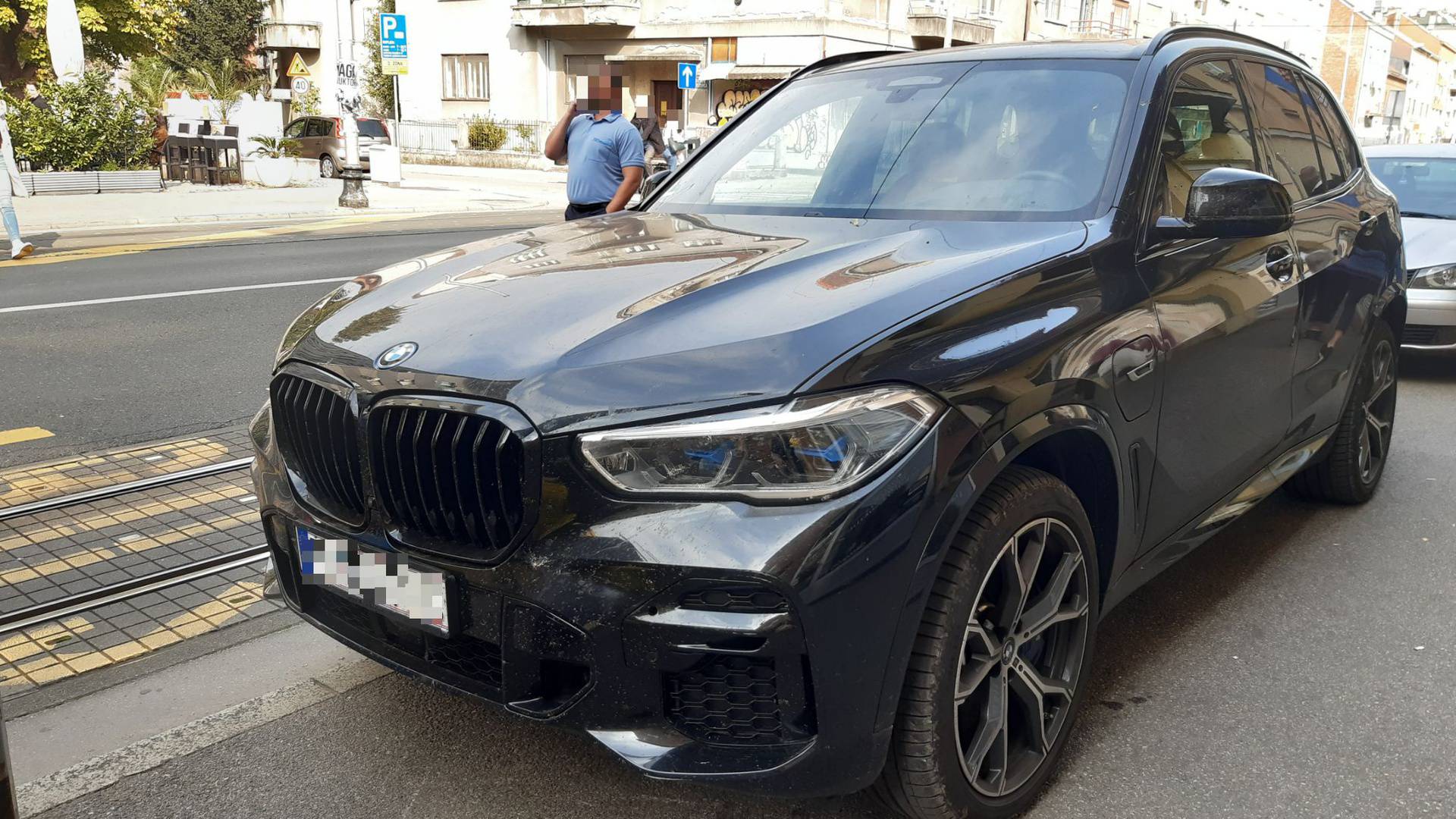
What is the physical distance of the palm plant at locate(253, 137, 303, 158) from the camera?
23094mm

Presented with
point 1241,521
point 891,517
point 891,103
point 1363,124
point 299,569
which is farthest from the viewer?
point 1363,124

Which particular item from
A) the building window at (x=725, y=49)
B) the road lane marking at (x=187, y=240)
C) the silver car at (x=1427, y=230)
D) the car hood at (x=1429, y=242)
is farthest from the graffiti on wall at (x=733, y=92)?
the car hood at (x=1429, y=242)

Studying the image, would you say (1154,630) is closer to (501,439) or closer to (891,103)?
(891,103)

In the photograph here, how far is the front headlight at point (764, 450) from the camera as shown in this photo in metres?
2.08

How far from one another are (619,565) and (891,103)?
2.13 meters

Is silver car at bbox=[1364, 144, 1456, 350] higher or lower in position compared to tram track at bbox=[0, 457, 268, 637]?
higher

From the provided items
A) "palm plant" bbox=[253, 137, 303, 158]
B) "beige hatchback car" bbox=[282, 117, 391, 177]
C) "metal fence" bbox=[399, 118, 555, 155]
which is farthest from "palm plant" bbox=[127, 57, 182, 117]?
"metal fence" bbox=[399, 118, 555, 155]

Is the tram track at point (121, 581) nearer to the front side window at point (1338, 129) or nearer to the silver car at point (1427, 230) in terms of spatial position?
the front side window at point (1338, 129)

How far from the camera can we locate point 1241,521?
4797 mm

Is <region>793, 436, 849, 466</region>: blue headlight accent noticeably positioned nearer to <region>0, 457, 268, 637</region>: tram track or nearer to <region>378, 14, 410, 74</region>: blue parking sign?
<region>0, 457, 268, 637</region>: tram track

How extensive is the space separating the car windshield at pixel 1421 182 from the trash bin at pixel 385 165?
2379 cm

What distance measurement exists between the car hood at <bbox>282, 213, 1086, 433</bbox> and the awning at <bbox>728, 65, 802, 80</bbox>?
112 feet

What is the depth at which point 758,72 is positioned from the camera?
120 feet

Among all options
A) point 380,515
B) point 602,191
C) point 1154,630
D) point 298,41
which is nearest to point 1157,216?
point 1154,630
